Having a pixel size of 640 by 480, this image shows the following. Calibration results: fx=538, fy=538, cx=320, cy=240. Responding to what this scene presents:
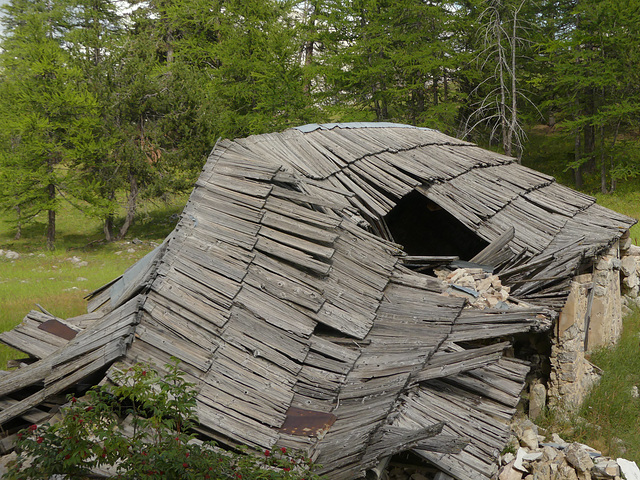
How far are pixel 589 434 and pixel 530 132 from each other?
27566 millimetres

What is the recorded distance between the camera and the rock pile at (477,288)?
741 cm

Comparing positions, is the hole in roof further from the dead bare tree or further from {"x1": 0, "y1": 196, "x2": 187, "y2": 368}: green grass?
{"x1": 0, "y1": 196, "x2": 187, "y2": 368}: green grass

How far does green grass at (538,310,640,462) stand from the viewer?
7.77 meters

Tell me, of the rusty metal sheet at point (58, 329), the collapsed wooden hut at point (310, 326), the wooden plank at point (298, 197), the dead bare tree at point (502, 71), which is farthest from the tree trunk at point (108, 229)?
the wooden plank at point (298, 197)

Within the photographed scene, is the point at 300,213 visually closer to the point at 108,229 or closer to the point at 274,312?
the point at 274,312

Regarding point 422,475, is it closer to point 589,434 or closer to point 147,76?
point 589,434

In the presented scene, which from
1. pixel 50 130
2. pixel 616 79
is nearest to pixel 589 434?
pixel 616 79

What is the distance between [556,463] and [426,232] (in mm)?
6148

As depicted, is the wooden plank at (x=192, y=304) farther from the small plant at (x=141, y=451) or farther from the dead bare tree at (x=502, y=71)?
the dead bare tree at (x=502, y=71)

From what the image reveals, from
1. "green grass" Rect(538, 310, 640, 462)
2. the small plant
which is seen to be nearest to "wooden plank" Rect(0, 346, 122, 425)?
the small plant

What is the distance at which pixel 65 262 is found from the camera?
21.1 meters

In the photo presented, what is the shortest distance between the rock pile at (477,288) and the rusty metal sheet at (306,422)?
121 inches

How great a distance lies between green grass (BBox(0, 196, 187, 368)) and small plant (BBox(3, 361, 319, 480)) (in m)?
7.04

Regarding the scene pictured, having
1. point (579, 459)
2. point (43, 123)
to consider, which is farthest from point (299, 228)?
point (43, 123)
